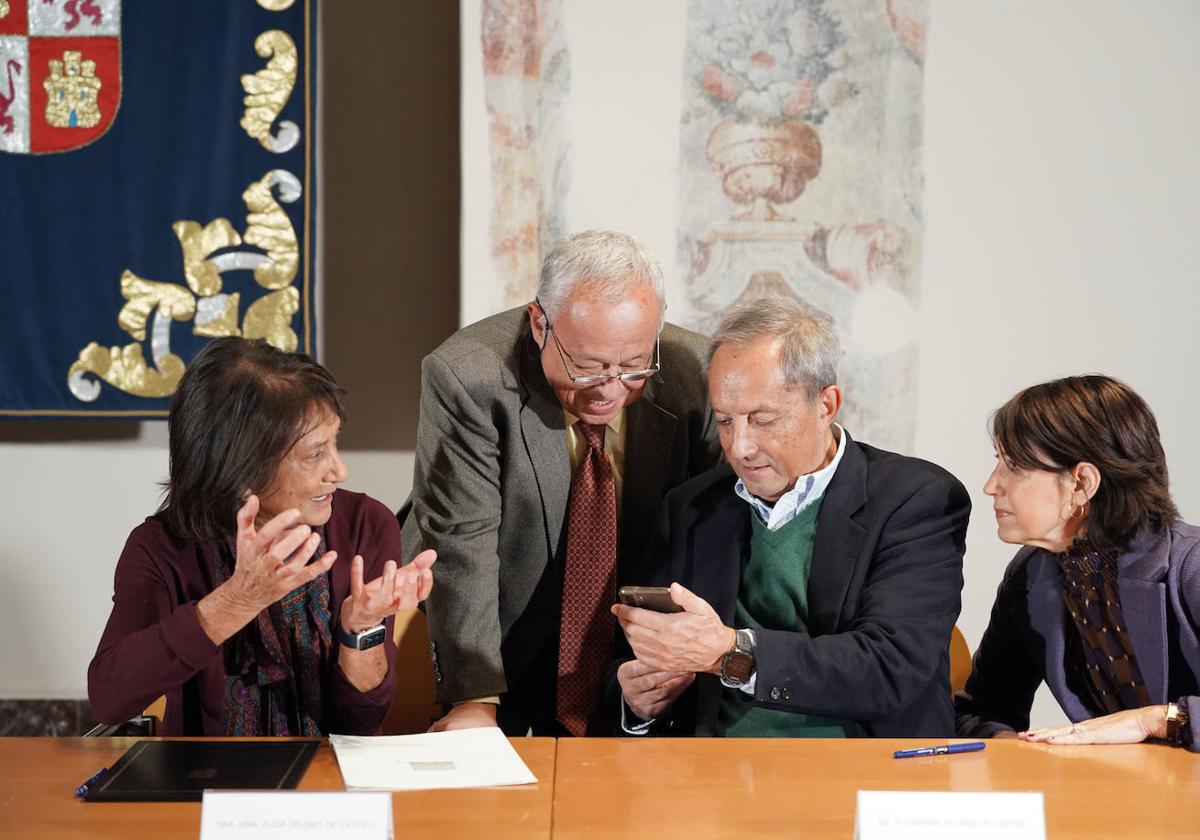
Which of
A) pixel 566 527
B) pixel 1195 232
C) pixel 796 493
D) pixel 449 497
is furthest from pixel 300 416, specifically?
pixel 1195 232

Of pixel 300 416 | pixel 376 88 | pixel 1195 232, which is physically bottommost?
pixel 300 416

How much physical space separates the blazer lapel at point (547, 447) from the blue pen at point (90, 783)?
3.57ft

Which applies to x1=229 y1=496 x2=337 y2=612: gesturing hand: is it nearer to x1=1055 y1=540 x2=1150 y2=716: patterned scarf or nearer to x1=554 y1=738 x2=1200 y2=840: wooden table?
x1=554 y1=738 x2=1200 y2=840: wooden table

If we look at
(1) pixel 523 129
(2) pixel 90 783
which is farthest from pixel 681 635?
(1) pixel 523 129

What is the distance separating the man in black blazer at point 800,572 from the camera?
2.23 metres

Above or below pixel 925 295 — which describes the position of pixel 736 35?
above

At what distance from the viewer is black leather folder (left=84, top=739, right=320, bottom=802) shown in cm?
189

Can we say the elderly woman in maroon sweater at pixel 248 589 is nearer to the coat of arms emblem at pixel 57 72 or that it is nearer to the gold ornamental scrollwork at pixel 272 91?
the gold ornamental scrollwork at pixel 272 91

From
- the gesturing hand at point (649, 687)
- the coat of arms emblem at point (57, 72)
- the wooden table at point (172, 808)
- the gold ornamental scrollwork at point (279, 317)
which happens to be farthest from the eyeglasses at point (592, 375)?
the coat of arms emblem at point (57, 72)

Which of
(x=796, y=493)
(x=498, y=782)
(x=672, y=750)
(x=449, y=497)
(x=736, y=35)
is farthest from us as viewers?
(x=736, y=35)

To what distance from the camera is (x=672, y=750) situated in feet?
6.89

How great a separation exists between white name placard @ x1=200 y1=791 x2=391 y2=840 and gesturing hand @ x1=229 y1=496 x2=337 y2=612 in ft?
1.61

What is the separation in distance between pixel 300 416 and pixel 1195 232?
3.00 meters

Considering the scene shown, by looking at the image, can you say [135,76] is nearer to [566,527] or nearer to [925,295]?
[566,527]
